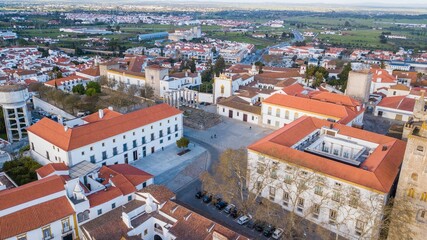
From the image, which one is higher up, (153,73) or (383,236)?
(153,73)

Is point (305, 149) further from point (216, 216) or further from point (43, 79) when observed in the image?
point (43, 79)

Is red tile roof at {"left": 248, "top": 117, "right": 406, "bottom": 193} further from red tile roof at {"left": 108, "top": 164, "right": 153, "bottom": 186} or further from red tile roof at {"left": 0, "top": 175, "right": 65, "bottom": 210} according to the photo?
red tile roof at {"left": 0, "top": 175, "right": 65, "bottom": 210}

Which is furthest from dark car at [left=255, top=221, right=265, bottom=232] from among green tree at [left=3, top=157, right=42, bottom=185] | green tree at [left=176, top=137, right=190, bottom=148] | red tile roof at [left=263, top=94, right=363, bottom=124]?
green tree at [left=3, top=157, right=42, bottom=185]

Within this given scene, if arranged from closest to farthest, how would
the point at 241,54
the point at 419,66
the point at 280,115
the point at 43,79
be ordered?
the point at 280,115 < the point at 43,79 < the point at 419,66 < the point at 241,54

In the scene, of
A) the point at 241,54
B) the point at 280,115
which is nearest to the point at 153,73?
the point at 280,115

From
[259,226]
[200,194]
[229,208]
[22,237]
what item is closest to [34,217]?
[22,237]
